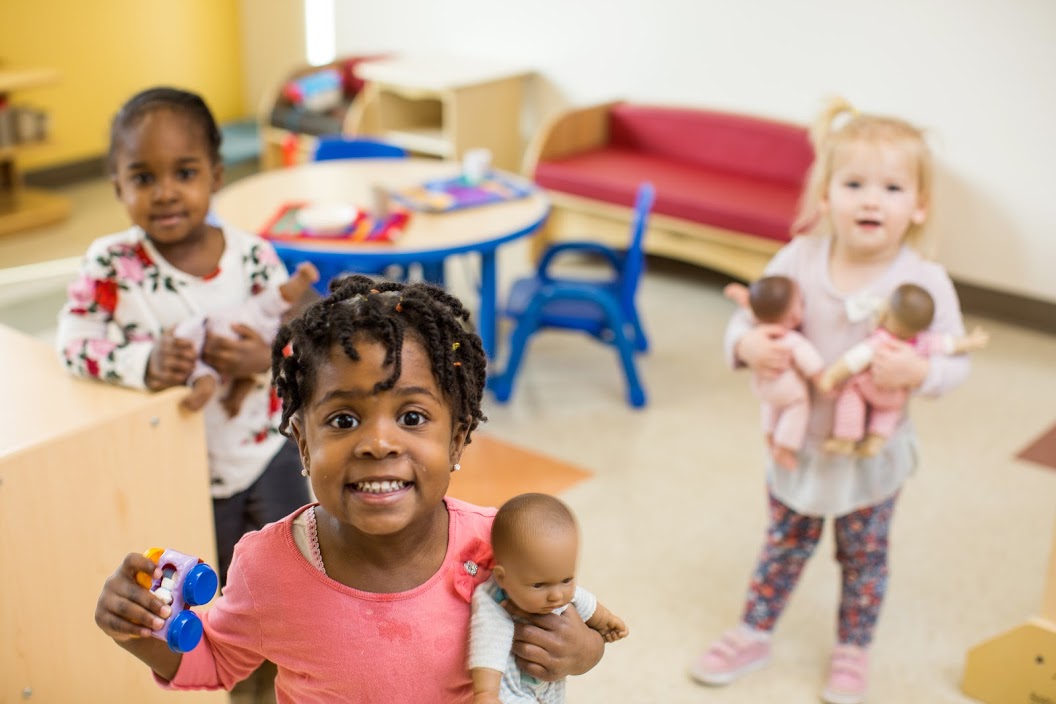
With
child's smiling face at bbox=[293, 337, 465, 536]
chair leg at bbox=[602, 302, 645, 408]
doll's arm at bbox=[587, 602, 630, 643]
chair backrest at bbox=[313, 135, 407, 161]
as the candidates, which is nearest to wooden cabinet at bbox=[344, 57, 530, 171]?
chair backrest at bbox=[313, 135, 407, 161]

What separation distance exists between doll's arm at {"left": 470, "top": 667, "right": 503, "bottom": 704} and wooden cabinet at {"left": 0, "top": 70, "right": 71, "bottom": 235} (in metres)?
4.38

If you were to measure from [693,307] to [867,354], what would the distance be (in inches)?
97.4

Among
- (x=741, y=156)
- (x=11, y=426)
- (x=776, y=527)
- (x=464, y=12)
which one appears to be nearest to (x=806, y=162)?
(x=741, y=156)

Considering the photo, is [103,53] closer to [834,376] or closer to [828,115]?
[828,115]

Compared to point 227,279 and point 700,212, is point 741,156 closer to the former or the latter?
point 700,212

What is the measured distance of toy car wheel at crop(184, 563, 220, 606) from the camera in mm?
1187

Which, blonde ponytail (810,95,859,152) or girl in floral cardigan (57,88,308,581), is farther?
blonde ponytail (810,95,859,152)

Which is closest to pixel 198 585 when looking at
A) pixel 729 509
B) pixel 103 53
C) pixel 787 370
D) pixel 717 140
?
pixel 787 370

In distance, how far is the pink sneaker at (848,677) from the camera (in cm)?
233

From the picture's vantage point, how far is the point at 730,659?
2398 millimetres

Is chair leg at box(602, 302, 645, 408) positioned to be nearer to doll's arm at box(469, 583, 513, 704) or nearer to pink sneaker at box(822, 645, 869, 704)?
pink sneaker at box(822, 645, 869, 704)

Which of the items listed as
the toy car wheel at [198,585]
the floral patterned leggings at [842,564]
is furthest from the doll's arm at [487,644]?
the floral patterned leggings at [842,564]

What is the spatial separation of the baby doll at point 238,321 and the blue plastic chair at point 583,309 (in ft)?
5.06

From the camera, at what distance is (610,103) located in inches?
198
